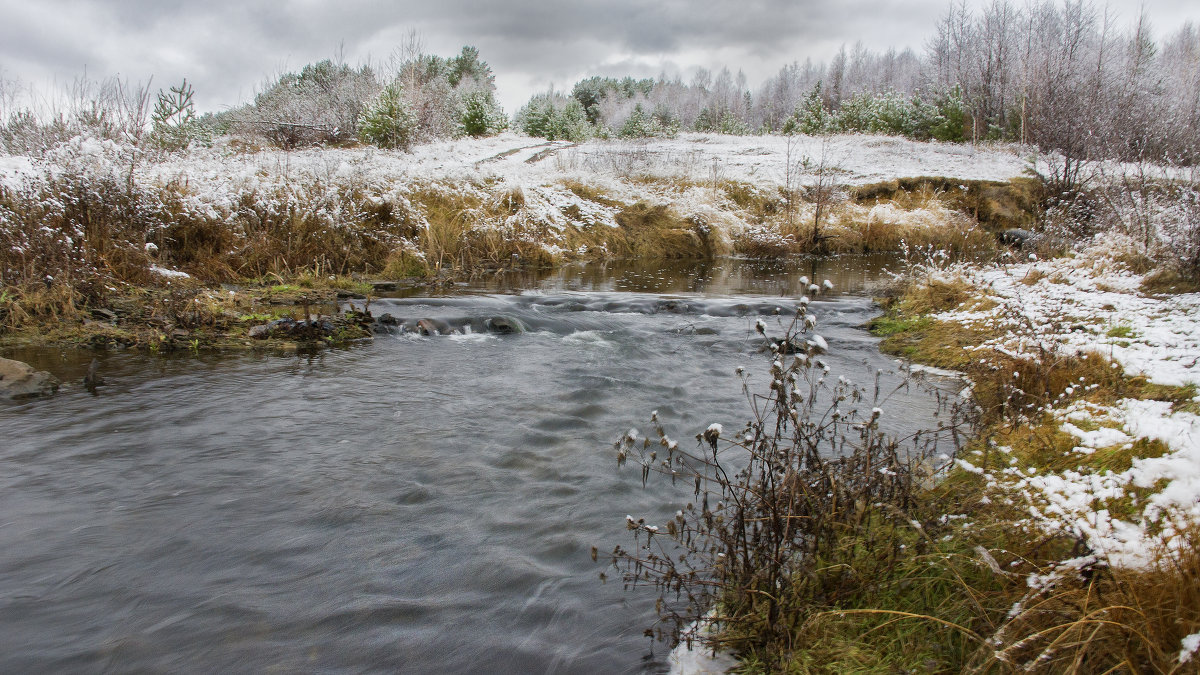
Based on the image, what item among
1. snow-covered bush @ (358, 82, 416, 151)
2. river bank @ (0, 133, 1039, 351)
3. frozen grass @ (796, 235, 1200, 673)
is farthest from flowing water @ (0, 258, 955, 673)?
snow-covered bush @ (358, 82, 416, 151)

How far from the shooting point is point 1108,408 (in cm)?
319

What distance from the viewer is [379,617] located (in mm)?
2662

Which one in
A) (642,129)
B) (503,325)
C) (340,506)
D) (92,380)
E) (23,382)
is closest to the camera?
(340,506)

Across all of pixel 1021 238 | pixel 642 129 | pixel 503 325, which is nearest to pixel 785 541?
pixel 503 325

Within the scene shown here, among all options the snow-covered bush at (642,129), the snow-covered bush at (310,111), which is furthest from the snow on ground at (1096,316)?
the snow-covered bush at (642,129)

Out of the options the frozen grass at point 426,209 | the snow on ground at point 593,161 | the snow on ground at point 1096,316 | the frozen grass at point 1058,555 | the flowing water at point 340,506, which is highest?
the snow on ground at point 593,161

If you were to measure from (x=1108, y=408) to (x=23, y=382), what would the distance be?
755 centimetres

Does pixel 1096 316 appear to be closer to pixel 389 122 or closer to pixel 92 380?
pixel 92 380

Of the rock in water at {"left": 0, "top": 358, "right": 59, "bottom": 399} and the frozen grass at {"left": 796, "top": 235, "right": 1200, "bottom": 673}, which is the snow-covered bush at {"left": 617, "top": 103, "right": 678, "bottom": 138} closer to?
the rock in water at {"left": 0, "top": 358, "right": 59, "bottom": 399}

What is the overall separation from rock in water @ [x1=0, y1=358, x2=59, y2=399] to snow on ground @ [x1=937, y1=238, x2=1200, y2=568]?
6.73m

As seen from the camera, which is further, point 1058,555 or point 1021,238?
point 1021,238

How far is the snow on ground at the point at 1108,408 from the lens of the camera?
188 centimetres

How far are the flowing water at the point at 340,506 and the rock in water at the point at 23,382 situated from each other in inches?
6.2

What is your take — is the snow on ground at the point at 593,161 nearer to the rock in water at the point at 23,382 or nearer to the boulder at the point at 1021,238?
the rock in water at the point at 23,382
